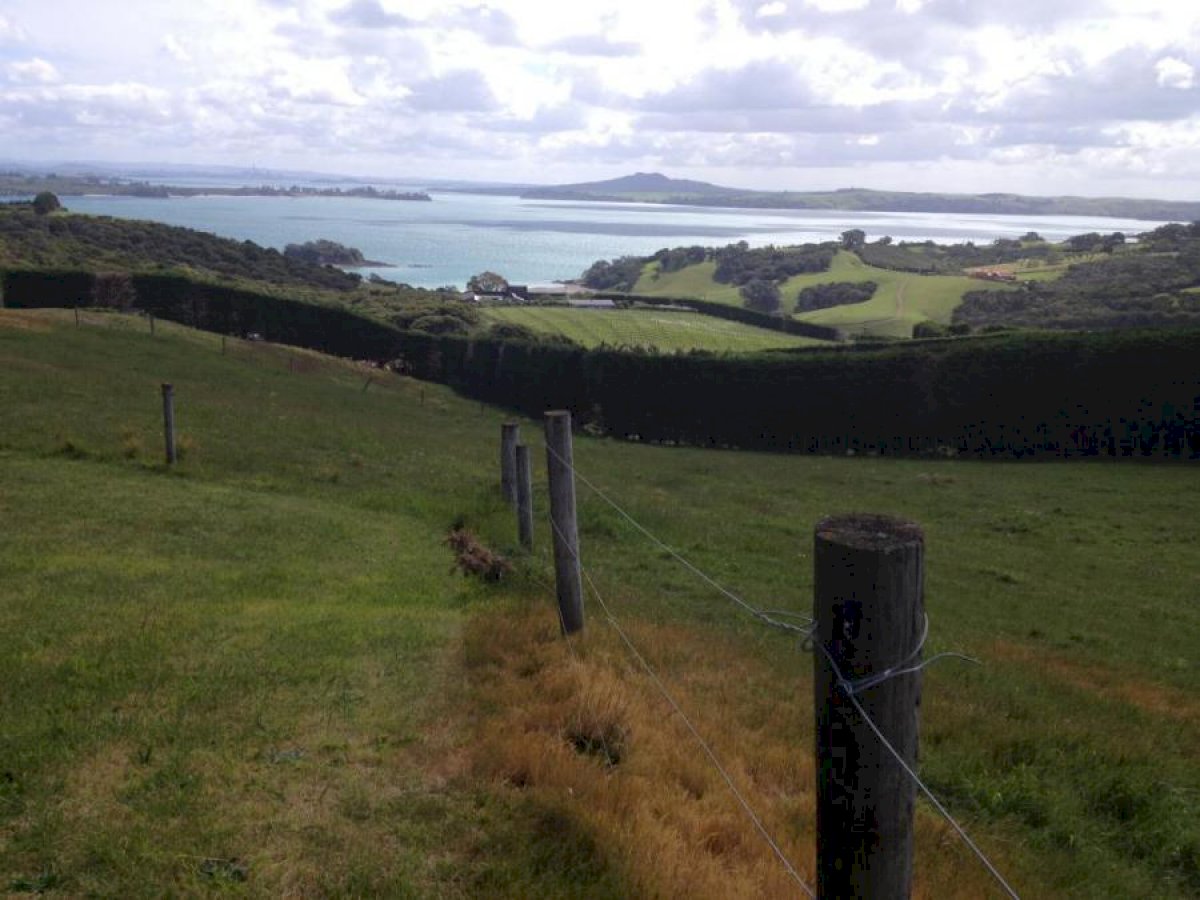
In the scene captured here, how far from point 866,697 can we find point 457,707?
3771 mm

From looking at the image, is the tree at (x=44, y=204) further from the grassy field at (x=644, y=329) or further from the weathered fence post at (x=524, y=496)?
the weathered fence post at (x=524, y=496)

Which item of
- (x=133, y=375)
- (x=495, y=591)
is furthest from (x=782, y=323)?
(x=495, y=591)

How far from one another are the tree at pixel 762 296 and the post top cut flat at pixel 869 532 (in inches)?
3787

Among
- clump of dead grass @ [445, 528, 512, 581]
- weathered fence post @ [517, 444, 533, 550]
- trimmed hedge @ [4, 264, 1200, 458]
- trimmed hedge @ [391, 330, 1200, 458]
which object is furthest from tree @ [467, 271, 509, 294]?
weathered fence post @ [517, 444, 533, 550]

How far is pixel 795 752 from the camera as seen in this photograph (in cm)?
621

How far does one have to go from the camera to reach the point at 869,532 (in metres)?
2.87

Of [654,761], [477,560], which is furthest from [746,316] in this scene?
[654,761]

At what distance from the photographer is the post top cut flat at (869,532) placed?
2.77 m

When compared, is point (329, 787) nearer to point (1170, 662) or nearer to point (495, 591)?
point (495, 591)

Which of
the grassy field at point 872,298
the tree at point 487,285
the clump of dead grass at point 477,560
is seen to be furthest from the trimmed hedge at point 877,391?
the tree at point 487,285

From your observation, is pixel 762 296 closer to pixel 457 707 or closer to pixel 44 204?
pixel 44 204

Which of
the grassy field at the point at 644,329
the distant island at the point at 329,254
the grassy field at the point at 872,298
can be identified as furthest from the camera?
the distant island at the point at 329,254

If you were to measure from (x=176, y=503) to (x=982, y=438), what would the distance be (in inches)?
1275

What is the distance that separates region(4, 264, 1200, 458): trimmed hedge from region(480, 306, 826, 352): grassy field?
18.2 m
